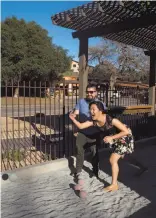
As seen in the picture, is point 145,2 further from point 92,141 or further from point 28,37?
point 28,37

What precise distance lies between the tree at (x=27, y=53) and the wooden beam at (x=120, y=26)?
3188cm

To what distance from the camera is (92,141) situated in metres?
5.83

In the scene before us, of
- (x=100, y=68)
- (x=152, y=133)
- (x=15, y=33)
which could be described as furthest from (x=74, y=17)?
(x=100, y=68)

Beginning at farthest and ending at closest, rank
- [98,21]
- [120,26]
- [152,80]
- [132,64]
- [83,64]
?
1. [132,64]
2. [152,80]
3. [83,64]
4. [98,21]
5. [120,26]

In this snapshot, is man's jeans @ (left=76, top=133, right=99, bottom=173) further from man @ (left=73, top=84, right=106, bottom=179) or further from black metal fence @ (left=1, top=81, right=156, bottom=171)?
black metal fence @ (left=1, top=81, right=156, bottom=171)

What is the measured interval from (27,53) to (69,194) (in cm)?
3716

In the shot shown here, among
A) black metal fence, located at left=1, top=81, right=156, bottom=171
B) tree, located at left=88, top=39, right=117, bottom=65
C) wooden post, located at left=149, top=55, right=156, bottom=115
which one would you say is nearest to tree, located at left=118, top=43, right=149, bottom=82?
tree, located at left=88, top=39, right=117, bottom=65

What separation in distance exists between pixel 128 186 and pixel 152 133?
469 cm

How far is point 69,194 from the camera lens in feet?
16.7

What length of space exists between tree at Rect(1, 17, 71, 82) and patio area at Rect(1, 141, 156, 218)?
33206mm

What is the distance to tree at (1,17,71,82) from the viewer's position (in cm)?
3959

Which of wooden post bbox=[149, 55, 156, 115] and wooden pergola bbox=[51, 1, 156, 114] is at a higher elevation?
wooden pergola bbox=[51, 1, 156, 114]

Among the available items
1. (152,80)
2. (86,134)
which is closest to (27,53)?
(152,80)

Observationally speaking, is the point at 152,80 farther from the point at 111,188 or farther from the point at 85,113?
the point at 111,188
